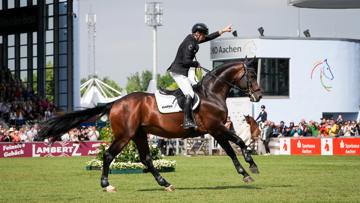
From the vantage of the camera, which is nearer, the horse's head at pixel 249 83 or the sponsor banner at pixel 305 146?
the horse's head at pixel 249 83

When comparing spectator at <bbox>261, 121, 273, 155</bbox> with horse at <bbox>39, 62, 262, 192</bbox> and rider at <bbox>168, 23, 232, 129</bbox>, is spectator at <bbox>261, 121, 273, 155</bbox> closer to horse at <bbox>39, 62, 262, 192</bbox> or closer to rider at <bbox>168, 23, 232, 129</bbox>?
horse at <bbox>39, 62, 262, 192</bbox>

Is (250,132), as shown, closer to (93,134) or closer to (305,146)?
(305,146)

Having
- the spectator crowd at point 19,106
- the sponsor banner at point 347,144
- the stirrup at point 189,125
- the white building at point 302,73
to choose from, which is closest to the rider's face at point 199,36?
the stirrup at point 189,125

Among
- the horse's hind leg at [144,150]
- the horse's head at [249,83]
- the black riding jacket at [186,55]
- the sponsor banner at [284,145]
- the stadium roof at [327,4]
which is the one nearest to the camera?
the black riding jacket at [186,55]

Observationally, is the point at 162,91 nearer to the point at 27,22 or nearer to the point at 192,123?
the point at 192,123

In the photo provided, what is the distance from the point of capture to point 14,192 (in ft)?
58.4

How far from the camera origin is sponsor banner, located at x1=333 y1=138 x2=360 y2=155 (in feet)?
138

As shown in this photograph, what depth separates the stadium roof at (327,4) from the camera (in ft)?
196

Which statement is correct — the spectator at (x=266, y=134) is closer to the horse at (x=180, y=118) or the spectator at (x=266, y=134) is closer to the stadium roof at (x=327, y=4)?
the stadium roof at (x=327, y=4)

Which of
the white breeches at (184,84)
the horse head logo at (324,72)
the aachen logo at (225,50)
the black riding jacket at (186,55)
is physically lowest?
the white breeches at (184,84)

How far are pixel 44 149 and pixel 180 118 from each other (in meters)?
26.3

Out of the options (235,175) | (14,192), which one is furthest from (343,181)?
(14,192)

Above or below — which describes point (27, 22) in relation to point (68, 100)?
above

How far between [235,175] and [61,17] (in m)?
34.3
